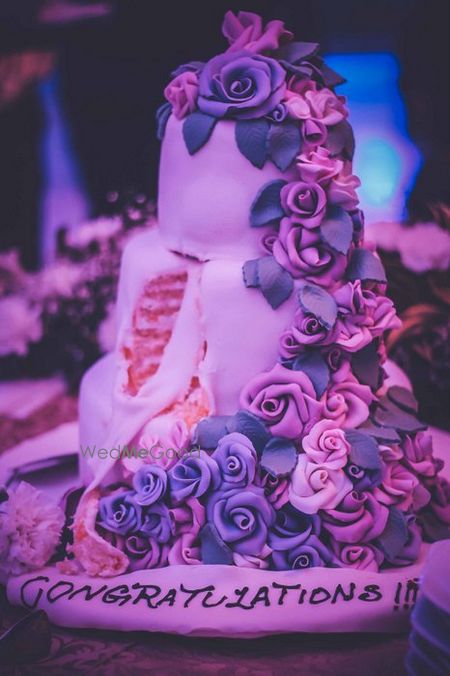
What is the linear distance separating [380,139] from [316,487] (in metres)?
1.78

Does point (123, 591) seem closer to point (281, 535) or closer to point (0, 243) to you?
point (281, 535)

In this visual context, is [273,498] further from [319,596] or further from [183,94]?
[183,94]

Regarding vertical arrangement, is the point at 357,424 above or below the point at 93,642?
above

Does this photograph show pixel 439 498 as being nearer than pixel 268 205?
No

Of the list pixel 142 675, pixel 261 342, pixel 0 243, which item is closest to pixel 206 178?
pixel 261 342

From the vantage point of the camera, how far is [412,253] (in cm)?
363

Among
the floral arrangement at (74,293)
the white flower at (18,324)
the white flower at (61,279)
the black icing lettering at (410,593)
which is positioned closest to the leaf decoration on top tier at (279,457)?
the black icing lettering at (410,593)

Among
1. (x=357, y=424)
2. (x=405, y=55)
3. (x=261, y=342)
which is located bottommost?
(x=357, y=424)

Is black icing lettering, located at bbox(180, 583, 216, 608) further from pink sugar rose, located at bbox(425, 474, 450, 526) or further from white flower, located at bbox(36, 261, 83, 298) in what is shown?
white flower, located at bbox(36, 261, 83, 298)

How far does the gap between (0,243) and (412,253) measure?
2606 millimetres

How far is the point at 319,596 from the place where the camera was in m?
2.21

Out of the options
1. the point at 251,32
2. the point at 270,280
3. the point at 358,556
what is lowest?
the point at 358,556

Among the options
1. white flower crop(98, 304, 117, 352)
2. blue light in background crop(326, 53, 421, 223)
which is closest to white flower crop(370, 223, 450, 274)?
blue light in background crop(326, 53, 421, 223)

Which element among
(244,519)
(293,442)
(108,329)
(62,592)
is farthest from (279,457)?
(108,329)
